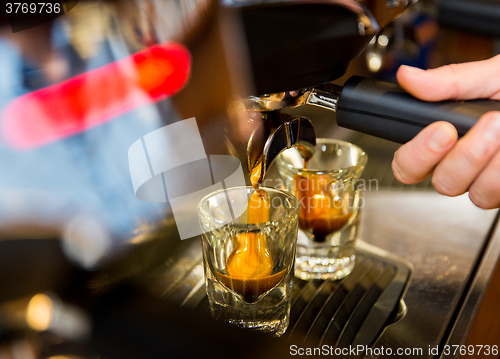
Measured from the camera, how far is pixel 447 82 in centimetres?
33

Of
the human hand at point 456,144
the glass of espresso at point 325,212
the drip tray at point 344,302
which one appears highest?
the human hand at point 456,144

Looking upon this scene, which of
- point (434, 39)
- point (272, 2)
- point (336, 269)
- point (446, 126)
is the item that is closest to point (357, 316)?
point (336, 269)

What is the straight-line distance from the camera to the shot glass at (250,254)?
0.37 meters

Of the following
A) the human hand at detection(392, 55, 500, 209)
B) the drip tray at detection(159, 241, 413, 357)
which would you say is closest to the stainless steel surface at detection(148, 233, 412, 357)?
the drip tray at detection(159, 241, 413, 357)

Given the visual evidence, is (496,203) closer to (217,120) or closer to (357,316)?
(357,316)

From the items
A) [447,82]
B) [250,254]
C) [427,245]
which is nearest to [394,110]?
[447,82]

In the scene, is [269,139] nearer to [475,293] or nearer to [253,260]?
[253,260]

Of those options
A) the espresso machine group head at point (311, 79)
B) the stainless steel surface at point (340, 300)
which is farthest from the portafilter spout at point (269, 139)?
the stainless steel surface at point (340, 300)

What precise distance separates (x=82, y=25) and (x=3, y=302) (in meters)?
0.22

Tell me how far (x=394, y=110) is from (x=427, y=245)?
0.28 metres

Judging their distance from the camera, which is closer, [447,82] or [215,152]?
[447,82]

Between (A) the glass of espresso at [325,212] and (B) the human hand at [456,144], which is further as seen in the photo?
(A) the glass of espresso at [325,212]

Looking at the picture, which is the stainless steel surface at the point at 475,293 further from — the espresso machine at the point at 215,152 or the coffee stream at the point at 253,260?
the coffee stream at the point at 253,260

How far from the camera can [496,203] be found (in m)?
0.37
